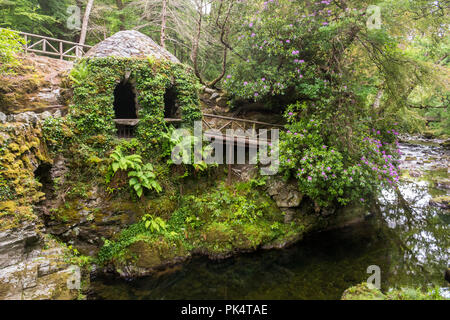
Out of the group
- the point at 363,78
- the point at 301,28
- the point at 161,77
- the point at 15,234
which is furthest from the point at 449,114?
the point at 15,234

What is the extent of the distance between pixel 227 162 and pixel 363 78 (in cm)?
615

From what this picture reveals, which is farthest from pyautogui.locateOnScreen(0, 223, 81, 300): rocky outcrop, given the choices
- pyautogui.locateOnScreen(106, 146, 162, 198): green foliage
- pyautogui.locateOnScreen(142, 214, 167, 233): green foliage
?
pyautogui.locateOnScreen(106, 146, 162, 198): green foliage

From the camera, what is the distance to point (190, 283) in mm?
6633

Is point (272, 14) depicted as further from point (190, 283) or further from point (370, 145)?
point (190, 283)

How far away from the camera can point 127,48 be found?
29.6 ft

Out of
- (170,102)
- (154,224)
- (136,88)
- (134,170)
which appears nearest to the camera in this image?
(154,224)

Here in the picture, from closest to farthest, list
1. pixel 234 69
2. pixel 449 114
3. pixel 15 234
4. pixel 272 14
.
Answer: pixel 15 234, pixel 272 14, pixel 234 69, pixel 449 114

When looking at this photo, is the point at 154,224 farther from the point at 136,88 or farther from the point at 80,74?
the point at 80,74

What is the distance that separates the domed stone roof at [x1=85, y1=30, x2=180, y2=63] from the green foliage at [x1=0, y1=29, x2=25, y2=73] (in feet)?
Result: 6.64
